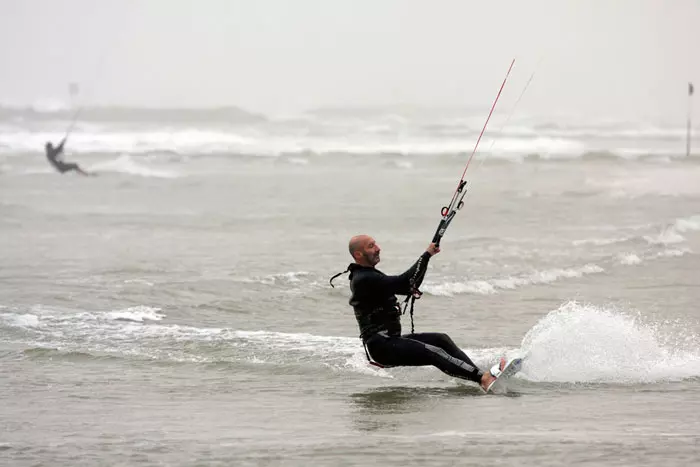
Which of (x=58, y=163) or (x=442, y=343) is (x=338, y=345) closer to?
(x=442, y=343)

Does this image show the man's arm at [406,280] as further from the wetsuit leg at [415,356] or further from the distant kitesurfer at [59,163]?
the distant kitesurfer at [59,163]

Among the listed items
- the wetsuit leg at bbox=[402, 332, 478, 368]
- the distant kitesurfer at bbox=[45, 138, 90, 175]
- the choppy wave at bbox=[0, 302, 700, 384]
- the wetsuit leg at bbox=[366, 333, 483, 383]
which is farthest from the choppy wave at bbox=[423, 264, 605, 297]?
the distant kitesurfer at bbox=[45, 138, 90, 175]

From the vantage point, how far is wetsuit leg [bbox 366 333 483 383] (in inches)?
336

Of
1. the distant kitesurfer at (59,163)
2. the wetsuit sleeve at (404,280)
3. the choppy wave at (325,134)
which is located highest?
the choppy wave at (325,134)

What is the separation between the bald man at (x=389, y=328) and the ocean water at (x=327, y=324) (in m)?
0.22

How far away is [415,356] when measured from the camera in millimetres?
8602

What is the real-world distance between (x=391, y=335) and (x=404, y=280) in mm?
514

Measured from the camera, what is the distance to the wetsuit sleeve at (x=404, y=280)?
27.2 ft

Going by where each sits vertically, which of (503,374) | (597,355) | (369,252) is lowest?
(503,374)

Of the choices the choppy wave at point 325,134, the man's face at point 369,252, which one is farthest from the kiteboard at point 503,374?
the choppy wave at point 325,134

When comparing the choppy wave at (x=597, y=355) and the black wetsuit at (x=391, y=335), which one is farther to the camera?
the choppy wave at (x=597, y=355)

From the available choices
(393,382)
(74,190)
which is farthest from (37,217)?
(393,382)

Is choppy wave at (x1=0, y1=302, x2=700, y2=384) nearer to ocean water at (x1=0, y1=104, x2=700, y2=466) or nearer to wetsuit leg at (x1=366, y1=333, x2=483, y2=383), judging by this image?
ocean water at (x1=0, y1=104, x2=700, y2=466)

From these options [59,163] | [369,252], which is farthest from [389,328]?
[59,163]
